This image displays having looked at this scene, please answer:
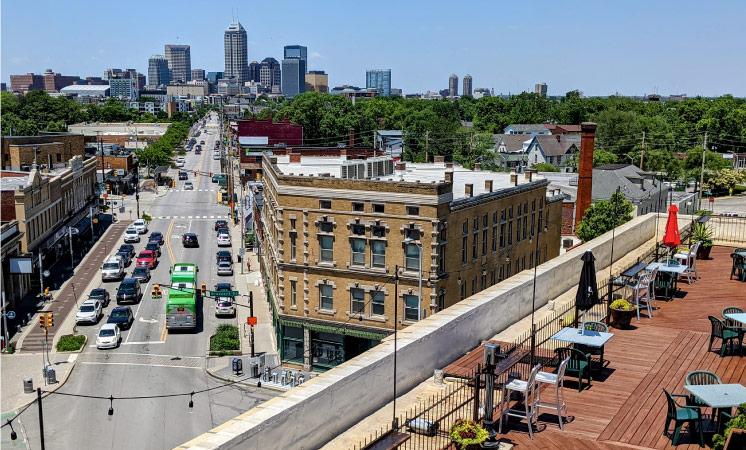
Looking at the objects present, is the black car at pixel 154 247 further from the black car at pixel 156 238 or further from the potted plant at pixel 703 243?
the potted plant at pixel 703 243

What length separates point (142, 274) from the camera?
6631cm

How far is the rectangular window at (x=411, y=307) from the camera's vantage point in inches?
1665

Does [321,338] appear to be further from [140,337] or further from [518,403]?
[518,403]

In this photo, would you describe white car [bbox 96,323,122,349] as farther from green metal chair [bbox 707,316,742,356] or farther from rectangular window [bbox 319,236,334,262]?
green metal chair [bbox 707,316,742,356]

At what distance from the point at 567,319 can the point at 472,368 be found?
15.7 ft

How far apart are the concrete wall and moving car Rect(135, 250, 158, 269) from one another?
55.3m

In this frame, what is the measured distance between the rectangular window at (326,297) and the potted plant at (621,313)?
90.8 feet

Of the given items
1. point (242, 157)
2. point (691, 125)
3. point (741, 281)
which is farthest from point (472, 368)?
point (691, 125)

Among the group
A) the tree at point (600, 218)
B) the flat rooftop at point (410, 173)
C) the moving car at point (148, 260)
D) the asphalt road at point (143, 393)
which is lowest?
the asphalt road at point (143, 393)

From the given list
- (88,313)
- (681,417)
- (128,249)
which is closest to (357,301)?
(88,313)

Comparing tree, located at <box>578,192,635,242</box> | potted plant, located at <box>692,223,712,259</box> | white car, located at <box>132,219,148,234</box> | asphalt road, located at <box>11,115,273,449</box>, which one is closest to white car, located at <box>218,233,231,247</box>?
white car, located at <box>132,219,148,234</box>

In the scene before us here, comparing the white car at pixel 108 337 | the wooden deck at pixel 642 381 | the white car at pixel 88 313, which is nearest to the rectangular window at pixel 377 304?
the white car at pixel 108 337

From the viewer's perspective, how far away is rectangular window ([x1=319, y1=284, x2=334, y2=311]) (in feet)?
148

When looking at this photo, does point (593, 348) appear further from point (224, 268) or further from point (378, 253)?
point (224, 268)
